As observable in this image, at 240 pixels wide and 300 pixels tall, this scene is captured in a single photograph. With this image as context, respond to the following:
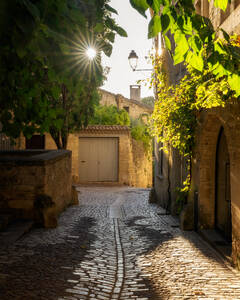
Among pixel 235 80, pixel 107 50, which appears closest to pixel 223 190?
pixel 235 80

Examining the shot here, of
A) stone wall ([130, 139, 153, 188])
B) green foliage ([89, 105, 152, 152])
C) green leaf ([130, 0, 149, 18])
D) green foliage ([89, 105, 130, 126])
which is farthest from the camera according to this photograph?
green foliage ([89, 105, 130, 126])

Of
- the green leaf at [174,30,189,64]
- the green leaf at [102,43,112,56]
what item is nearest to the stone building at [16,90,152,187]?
the green leaf at [102,43,112,56]

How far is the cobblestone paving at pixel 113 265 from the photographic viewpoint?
157 inches

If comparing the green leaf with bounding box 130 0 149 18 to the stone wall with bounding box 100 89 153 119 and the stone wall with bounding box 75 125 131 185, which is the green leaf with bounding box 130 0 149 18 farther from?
the stone wall with bounding box 100 89 153 119

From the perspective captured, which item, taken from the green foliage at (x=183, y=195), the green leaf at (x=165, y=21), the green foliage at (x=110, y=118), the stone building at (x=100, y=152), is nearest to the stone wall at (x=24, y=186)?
the green foliage at (x=183, y=195)

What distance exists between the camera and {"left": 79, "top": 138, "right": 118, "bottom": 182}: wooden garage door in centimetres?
1845

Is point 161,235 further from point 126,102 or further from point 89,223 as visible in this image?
point 126,102

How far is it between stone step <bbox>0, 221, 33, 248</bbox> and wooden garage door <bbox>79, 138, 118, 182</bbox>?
453 inches

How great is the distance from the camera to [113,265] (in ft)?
17.0

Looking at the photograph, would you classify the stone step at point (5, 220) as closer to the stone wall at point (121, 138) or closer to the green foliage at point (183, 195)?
the green foliage at point (183, 195)

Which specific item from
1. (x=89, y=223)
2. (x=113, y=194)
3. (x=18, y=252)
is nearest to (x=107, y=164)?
(x=113, y=194)

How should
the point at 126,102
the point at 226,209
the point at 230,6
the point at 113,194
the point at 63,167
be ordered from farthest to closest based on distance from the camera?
the point at 126,102 → the point at 113,194 → the point at 63,167 → the point at 226,209 → the point at 230,6

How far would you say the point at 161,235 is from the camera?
23.2 ft

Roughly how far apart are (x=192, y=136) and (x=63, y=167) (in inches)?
166
